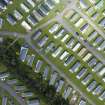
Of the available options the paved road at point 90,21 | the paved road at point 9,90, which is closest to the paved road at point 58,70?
the paved road at point 9,90

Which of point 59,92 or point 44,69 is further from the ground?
point 44,69

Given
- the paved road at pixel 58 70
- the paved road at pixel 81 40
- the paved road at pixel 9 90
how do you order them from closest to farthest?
1. the paved road at pixel 81 40
2. the paved road at pixel 9 90
3. the paved road at pixel 58 70

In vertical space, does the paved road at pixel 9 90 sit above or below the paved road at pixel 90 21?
Result: below

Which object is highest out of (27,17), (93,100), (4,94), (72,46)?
(27,17)

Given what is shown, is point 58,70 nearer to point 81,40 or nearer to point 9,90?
point 81,40

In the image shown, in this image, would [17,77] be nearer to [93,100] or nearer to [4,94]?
[4,94]

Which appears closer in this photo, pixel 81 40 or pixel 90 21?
pixel 90 21

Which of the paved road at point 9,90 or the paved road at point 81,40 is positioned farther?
the paved road at point 9,90

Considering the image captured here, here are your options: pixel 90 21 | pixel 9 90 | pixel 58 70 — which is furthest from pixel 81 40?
pixel 9 90

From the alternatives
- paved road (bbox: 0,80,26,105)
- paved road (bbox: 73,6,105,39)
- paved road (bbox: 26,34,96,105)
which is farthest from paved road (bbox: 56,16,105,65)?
paved road (bbox: 0,80,26,105)

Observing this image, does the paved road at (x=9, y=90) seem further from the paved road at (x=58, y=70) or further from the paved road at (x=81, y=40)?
the paved road at (x=81, y=40)

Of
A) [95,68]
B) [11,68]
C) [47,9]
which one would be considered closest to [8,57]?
[11,68]
